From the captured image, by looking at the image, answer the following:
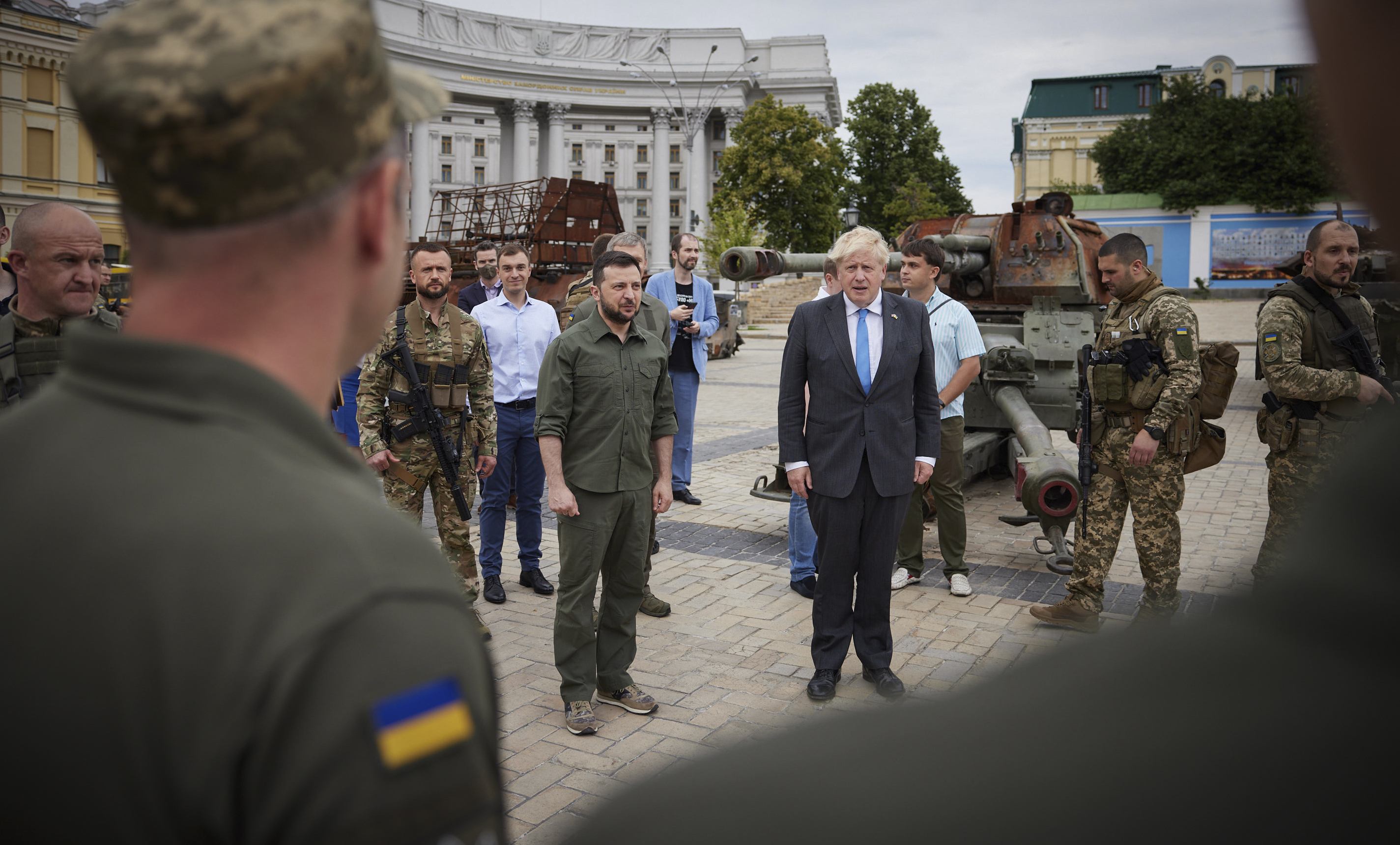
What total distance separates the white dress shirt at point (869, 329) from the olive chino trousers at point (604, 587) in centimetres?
88

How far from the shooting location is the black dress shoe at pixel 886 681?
5.04 meters

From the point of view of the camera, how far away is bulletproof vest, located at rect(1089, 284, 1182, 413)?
5773 mm

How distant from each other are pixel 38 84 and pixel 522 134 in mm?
47776

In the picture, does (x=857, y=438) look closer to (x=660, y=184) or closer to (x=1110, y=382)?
(x=1110, y=382)

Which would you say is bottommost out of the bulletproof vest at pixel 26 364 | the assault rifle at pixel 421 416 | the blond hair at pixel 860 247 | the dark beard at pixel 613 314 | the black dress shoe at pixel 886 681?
the black dress shoe at pixel 886 681

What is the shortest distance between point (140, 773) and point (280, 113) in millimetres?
593

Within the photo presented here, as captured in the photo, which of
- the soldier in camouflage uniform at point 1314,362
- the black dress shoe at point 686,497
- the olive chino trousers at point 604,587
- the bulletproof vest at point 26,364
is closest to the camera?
the bulletproof vest at point 26,364


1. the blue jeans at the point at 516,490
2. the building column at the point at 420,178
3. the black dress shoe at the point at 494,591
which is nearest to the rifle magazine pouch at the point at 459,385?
the blue jeans at the point at 516,490

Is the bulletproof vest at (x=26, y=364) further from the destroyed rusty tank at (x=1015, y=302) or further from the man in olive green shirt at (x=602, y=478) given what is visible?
the destroyed rusty tank at (x=1015, y=302)

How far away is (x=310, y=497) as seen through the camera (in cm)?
93

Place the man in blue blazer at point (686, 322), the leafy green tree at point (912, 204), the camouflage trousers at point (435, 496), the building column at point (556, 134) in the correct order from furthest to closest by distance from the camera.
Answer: the building column at point (556, 134), the leafy green tree at point (912, 204), the man in blue blazer at point (686, 322), the camouflage trousers at point (435, 496)

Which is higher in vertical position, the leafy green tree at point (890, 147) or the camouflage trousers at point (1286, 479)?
the leafy green tree at point (890, 147)

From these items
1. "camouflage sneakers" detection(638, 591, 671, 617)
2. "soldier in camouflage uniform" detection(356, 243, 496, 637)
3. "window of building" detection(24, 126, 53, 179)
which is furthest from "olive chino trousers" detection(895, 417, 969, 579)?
"window of building" detection(24, 126, 53, 179)

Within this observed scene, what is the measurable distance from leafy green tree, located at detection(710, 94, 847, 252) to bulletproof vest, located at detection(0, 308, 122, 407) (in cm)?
4789
